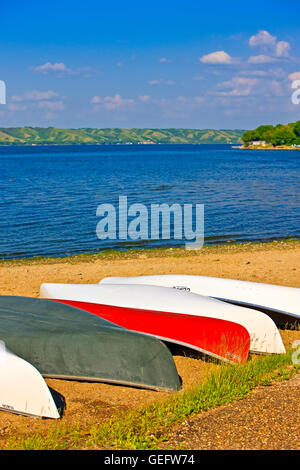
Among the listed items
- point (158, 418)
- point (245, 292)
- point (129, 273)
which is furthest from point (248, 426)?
point (129, 273)

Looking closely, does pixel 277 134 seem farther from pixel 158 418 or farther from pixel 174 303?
pixel 158 418

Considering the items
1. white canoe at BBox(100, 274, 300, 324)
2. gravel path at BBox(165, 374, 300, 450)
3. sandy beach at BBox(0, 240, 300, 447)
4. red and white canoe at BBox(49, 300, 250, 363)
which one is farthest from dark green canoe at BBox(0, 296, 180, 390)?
white canoe at BBox(100, 274, 300, 324)

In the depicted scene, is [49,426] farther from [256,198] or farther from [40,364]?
[256,198]

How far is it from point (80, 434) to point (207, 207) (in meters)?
23.3

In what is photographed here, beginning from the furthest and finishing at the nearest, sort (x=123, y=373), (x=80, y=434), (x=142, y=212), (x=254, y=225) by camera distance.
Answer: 1. (x=142, y=212)
2. (x=254, y=225)
3. (x=123, y=373)
4. (x=80, y=434)

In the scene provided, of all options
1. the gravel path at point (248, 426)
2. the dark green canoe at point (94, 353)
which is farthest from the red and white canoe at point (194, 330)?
the gravel path at point (248, 426)

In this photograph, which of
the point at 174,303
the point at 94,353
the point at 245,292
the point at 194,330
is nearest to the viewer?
the point at 94,353

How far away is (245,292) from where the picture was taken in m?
8.83

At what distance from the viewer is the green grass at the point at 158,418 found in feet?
14.5

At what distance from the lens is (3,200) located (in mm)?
31969

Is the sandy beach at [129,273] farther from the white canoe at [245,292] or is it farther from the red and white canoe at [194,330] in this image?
the white canoe at [245,292]

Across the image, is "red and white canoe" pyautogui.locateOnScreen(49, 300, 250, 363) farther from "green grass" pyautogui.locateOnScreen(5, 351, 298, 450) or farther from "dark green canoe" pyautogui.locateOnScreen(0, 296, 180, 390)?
"dark green canoe" pyautogui.locateOnScreen(0, 296, 180, 390)

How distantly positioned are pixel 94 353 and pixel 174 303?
231 centimetres
